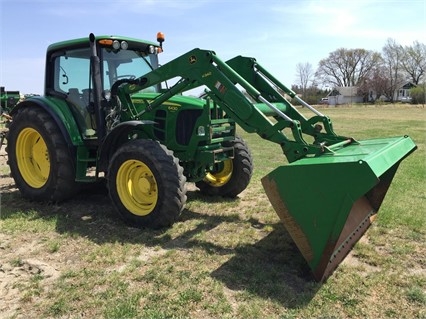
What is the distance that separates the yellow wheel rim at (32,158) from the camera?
6484 millimetres

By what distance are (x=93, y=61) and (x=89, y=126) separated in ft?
3.21

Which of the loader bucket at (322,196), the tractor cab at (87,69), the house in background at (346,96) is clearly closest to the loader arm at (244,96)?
the tractor cab at (87,69)

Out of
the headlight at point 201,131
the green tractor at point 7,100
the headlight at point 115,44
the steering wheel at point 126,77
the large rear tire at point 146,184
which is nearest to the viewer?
the large rear tire at point 146,184

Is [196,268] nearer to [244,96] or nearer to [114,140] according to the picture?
[244,96]

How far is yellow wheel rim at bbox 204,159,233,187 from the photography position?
21.7 feet

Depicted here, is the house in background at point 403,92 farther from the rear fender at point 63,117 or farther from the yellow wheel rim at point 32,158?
the rear fender at point 63,117

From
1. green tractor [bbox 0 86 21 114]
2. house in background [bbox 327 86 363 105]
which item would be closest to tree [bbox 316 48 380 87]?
house in background [bbox 327 86 363 105]

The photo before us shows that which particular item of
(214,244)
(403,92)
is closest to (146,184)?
(214,244)

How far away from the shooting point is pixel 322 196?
3740 mm

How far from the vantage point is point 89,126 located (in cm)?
606

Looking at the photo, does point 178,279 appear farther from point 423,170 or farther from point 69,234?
point 423,170

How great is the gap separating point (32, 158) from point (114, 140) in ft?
6.34

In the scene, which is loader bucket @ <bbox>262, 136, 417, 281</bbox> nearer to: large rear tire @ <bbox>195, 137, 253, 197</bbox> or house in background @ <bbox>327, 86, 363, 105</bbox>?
large rear tire @ <bbox>195, 137, 253, 197</bbox>

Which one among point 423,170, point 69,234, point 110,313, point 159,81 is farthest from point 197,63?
point 423,170
